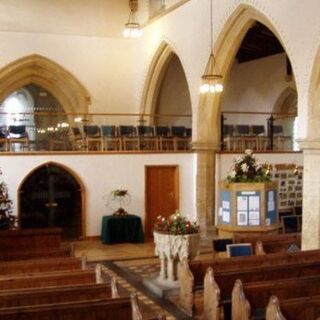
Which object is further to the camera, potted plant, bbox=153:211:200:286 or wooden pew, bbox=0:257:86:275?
potted plant, bbox=153:211:200:286

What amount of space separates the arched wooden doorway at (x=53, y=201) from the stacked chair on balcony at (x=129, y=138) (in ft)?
6.39

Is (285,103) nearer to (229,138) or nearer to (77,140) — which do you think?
(229,138)

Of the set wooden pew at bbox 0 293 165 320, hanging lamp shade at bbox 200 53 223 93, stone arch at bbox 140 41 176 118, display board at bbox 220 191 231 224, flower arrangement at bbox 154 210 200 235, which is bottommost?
wooden pew at bbox 0 293 165 320

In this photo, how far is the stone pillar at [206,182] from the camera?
14.3 m

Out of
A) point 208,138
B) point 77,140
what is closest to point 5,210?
point 77,140

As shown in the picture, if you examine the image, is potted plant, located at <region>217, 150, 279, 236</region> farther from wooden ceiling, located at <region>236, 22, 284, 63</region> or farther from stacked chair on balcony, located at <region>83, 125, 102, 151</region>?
wooden ceiling, located at <region>236, 22, 284, 63</region>

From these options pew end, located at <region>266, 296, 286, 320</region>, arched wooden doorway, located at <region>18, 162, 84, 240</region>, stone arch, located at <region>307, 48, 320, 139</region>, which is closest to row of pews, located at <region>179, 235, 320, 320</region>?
pew end, located at <region>266, 296, 286, 320</region>

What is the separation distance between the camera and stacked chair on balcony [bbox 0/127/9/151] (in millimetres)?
14242

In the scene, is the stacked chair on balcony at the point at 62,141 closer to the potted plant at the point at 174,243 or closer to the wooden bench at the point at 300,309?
the potted plant at the point at 174,243

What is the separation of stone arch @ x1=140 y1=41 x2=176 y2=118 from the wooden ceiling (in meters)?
2.66

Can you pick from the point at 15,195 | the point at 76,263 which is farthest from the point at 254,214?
the point at 15,195

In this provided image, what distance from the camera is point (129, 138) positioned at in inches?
614

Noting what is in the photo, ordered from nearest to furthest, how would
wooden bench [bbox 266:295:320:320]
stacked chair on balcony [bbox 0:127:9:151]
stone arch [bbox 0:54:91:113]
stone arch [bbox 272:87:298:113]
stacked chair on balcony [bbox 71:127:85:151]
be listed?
wooden bench [bbox 266:295:320:320] < stacked chair on balcony [bbox 0:127:9:151] < stacked chair on balcony [bbox 71:127:85:151] < stone arch [bbox 0:54:91:113] < stone arch [bbox 272:87:298:113]

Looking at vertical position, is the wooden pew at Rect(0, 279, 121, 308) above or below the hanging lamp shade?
below
